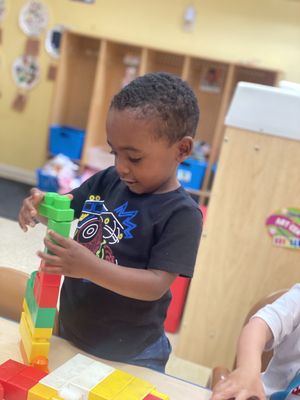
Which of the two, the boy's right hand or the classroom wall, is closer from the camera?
the boy's right hand

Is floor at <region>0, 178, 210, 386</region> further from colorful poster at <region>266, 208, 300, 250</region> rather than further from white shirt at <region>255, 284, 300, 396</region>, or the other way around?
colorful poster at <region>266, 208, 300, 250</region>

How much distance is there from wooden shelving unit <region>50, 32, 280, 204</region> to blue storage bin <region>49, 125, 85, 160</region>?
3.9 inches

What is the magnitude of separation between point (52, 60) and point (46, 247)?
3.52 meters

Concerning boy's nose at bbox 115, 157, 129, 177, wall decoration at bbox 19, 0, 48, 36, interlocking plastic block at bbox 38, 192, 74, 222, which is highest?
wall decoration at bbox 19, 0, 48, 36

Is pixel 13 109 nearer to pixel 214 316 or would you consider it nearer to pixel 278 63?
pixel 278 63

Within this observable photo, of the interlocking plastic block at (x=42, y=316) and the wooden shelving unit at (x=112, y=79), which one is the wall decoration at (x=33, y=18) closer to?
the wooden shelving unit at (x=112, y=79)

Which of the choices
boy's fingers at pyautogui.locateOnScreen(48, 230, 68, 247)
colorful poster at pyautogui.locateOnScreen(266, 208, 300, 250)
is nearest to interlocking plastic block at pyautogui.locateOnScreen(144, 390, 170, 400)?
boy's fingers at pyautogui.locateOnScreen(48, 230, 68, 247)

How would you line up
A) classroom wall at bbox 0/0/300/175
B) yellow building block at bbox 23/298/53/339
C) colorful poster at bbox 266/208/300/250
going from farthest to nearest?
classroom wall at bbox 0/0/300/175
colorful poster at bbox 266/208/300/250
yellow building block at bbox 23/298/53/339

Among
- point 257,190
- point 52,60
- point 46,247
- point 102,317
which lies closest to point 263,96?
point 257,190

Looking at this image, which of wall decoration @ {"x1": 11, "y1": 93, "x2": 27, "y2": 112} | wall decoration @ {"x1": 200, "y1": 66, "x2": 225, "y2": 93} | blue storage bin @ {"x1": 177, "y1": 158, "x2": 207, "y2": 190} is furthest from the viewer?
wall decoration @ {"x1": 11, "y1": 93, "x2": 27, "y2": 112}

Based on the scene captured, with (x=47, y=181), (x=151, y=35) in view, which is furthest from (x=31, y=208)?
(x=151, y=35)

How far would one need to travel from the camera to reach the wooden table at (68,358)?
2.54ft

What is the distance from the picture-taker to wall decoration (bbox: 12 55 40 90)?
398 cm

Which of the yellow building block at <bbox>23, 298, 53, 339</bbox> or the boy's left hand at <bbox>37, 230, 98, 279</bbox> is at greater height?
the boy's left hand at <bbox>37, 230, 98, 279</bbox>
